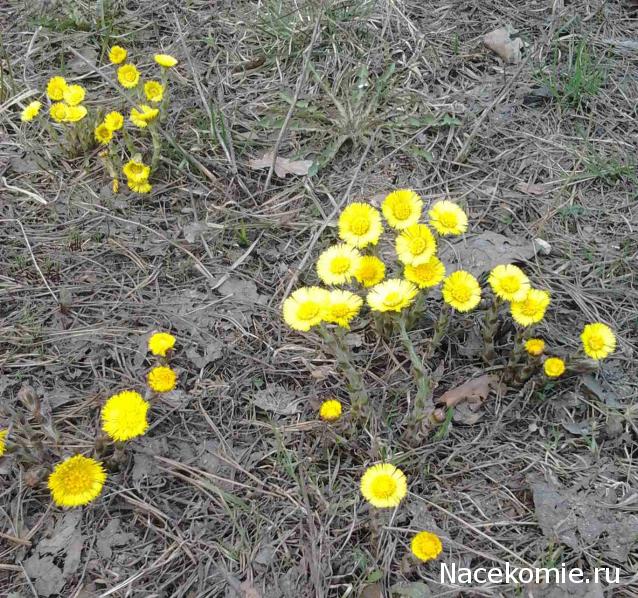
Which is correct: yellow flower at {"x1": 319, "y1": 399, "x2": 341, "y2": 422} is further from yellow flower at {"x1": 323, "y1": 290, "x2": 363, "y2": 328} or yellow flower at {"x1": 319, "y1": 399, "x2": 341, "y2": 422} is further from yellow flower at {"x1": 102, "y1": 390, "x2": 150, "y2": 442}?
yellow flower at {"x1": 102, "y1": 390, "x2": 150, "y2": 442}

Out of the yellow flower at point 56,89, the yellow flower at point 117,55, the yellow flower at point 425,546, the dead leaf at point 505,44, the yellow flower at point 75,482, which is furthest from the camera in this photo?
the dead leaf at point 505,44

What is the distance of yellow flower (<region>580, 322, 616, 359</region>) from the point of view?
186 cm

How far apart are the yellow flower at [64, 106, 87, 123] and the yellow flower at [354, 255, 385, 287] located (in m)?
1.36

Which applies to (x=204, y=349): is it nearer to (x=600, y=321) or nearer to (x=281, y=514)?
(x=281, y=514)

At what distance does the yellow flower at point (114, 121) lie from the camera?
98.3 inches

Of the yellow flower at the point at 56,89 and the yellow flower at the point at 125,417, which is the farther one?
the yellow flower at the point at 56,89

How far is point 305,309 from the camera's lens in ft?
5.99

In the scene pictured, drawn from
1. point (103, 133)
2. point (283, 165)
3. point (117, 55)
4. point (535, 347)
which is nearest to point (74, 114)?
point (103, 133)

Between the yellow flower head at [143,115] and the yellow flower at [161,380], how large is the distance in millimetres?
1096

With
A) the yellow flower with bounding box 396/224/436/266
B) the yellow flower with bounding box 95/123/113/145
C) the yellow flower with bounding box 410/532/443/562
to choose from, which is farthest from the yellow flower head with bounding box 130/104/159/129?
the yellow flower with bounding box 410/532/443/562

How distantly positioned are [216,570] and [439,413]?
2.38ft

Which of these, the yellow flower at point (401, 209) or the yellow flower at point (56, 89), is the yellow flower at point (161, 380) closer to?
the yellow flower at point (401, 209)

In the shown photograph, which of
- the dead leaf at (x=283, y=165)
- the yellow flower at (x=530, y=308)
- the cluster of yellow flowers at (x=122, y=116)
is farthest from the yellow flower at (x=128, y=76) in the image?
the yellow flower at (x=530, y=308)

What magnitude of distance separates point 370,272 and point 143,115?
3.81ft
